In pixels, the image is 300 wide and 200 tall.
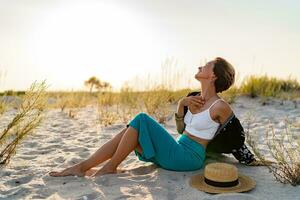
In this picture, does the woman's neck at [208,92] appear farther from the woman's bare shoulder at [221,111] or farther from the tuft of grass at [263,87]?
the tuft of grass at [263,87]

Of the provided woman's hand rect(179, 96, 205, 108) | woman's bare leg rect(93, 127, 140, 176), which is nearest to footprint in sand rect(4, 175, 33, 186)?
woman's bare leg rect(93, 127, 140, 176)

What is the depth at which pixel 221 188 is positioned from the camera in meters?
3.69

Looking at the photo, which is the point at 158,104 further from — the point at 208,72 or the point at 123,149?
the point at 123,149

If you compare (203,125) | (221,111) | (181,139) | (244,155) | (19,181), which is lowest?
(19,181)

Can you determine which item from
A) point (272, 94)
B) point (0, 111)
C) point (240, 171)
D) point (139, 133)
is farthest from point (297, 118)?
point (0, 111)

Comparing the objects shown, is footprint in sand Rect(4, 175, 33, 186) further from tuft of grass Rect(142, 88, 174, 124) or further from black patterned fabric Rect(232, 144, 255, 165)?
tuft of grass Rect(142, 88, 174, 124)

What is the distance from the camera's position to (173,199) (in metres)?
3.58

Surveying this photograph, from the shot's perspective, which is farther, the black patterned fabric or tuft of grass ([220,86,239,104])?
tuft of grass ([220,86,239,104])

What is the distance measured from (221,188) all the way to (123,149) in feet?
3.43

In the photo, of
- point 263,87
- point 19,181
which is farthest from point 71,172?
point 263,87

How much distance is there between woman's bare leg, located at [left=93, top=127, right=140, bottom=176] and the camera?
4191 millimetres

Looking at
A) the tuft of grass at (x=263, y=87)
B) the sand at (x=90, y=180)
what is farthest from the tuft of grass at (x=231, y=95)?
the sand at (x=90, y=180)

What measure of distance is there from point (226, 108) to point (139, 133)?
888mm

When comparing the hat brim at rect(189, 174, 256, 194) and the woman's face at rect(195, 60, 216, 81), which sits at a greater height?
the woman's face at rect(195, 60, 216, 81)
